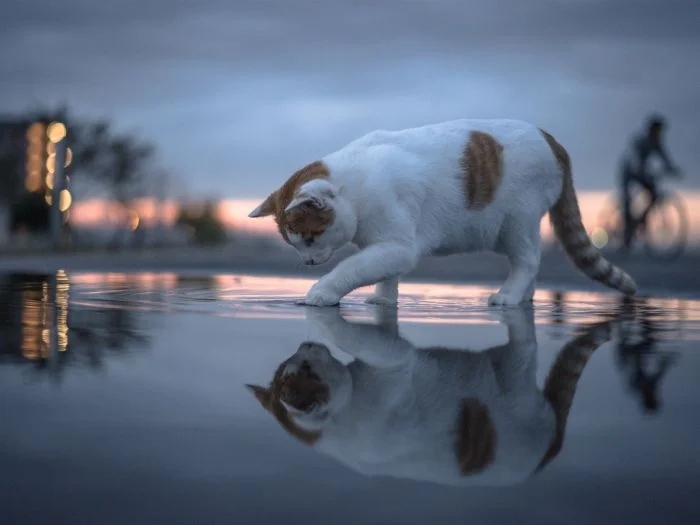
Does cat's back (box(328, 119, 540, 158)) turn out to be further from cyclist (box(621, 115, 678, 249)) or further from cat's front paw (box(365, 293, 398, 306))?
cyclist (box(621, 115, 678, 249))

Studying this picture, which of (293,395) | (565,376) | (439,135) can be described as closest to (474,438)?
(293,395)

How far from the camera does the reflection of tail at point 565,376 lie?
197 cm

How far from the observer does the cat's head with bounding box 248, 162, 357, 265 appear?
15.8ft

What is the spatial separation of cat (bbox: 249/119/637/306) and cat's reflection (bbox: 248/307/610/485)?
1541mm

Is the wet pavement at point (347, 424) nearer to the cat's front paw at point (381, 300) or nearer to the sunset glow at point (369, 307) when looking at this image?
the sunset glow at point (369, 307)

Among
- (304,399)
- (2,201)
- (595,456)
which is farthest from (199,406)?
(2,201)

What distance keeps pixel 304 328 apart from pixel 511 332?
2.77 ft

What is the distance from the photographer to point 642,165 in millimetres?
13867

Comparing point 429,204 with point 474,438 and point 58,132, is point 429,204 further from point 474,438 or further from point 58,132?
point 58,132

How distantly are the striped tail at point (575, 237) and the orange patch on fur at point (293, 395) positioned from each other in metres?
3.70

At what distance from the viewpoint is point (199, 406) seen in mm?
2240

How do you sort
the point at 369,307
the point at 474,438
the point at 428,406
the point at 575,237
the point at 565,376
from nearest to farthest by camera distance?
1. the point at 474,438
2. the point at 428,406
3. the point at 565,376
4. the point at 369,307
5. the point at 575,237

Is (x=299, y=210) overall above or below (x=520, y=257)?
above

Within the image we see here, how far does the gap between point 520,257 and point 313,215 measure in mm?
1432
